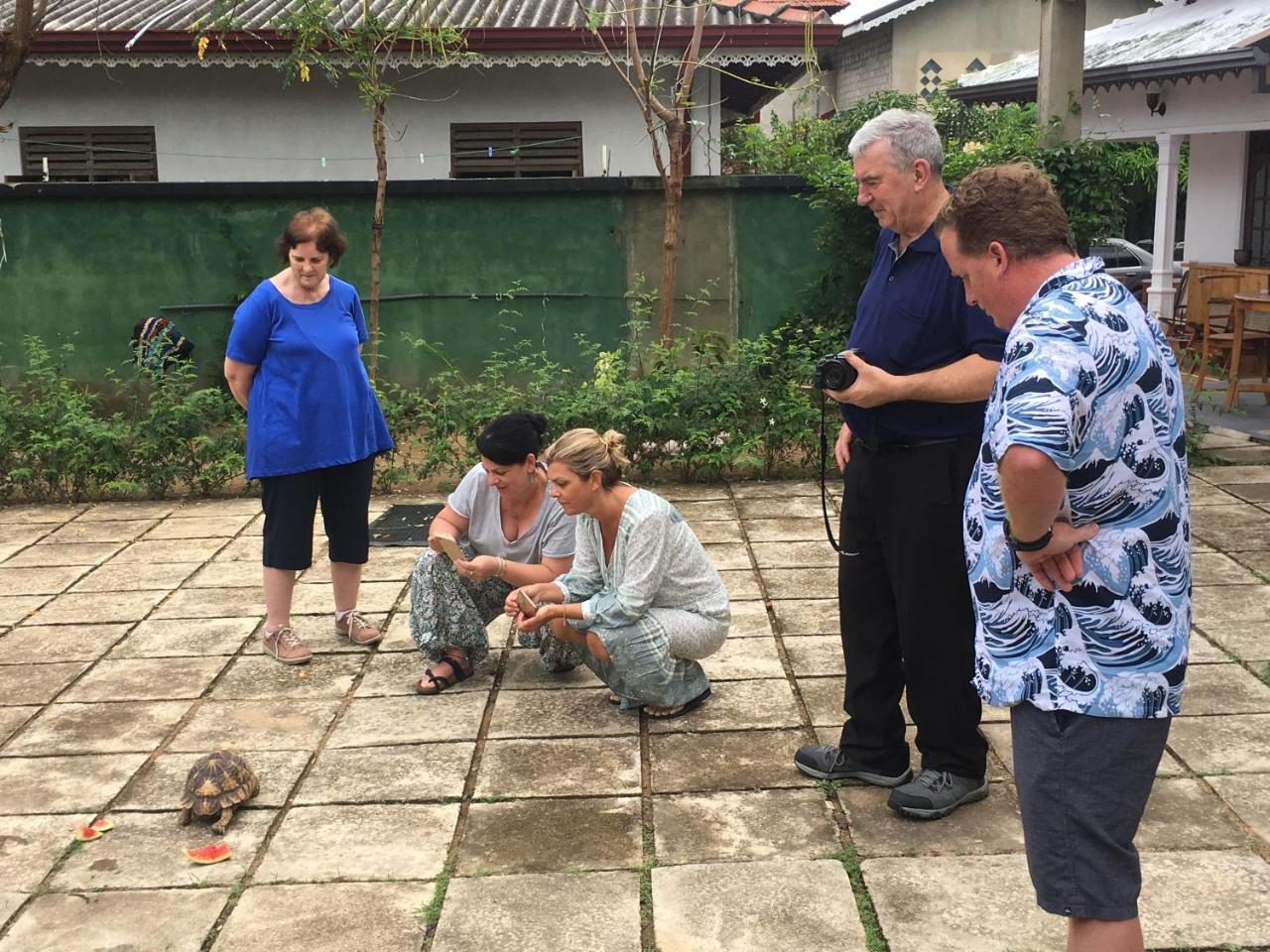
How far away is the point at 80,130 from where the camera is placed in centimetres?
1245

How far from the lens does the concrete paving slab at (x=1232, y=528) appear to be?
21.4 ft

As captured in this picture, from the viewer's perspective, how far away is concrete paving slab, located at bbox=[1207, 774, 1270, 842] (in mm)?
3641

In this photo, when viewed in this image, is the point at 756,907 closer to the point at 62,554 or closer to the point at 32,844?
the point at 32,844

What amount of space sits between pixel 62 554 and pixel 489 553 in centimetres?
313

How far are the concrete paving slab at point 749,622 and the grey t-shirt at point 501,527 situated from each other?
88 cm

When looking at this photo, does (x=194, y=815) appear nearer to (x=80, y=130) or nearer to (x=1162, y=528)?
(x=1162, y=528)

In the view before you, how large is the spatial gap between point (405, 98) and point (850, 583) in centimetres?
972

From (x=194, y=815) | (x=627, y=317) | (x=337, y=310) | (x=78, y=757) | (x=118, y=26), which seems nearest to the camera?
(x=194, y=815)

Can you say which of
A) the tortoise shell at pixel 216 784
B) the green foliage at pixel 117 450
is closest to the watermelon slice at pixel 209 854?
the tortoise shell at pixel 216 784

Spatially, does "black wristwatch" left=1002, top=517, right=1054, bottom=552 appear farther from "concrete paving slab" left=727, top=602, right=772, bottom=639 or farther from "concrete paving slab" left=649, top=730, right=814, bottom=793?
"concrete paving slab" left=727, top=602, right=772, bottom=639

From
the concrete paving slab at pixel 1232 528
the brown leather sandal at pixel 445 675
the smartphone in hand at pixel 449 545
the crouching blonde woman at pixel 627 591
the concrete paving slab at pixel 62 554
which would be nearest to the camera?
the crouching blonde woman at pixel 627 591

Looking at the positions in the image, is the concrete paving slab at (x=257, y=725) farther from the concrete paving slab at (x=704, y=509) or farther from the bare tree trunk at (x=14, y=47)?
the bare tree trunk at (x=14, y=47)

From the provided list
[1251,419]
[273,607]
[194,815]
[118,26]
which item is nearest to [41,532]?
[273,607]

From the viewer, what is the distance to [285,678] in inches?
198
